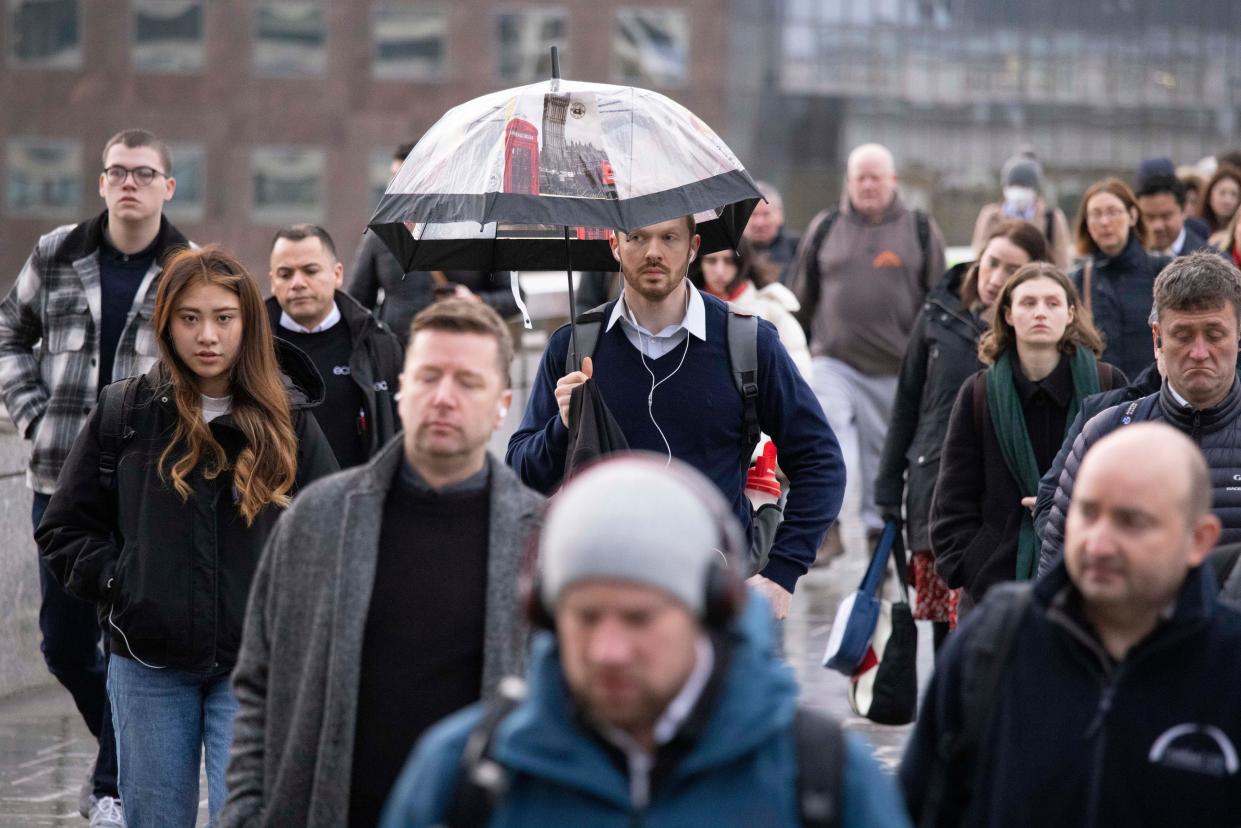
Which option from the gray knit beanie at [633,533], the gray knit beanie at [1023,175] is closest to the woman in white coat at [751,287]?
the gray knit beanie at [1023,175]

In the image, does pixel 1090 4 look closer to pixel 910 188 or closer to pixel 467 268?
pixel 910 188

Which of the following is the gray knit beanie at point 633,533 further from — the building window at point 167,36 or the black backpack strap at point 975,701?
the building window at point 167,36

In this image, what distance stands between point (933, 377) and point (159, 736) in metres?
4.12

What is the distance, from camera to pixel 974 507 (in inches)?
282

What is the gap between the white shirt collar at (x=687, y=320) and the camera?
5.75 m

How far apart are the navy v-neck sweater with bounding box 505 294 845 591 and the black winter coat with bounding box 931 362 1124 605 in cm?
133

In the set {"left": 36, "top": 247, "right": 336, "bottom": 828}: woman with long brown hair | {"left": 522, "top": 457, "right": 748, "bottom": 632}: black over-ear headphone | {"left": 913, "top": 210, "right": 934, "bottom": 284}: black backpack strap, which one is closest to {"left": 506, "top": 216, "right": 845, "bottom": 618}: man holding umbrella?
{"left": 36, "top": 247, "right": 336, "bottom": 828}: woman with long brown hair

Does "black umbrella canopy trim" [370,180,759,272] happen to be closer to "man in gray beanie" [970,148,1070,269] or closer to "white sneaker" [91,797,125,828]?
"white sneaker" [91,797,125,828]

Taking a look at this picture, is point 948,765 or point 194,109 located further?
point 194,109

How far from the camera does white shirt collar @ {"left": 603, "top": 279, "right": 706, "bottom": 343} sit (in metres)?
5.75

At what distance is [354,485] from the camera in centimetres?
404

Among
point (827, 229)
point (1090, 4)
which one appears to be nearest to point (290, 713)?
point (827, 229)

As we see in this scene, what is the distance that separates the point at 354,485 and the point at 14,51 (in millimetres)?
61727

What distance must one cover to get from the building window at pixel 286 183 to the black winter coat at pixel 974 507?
5545cm
